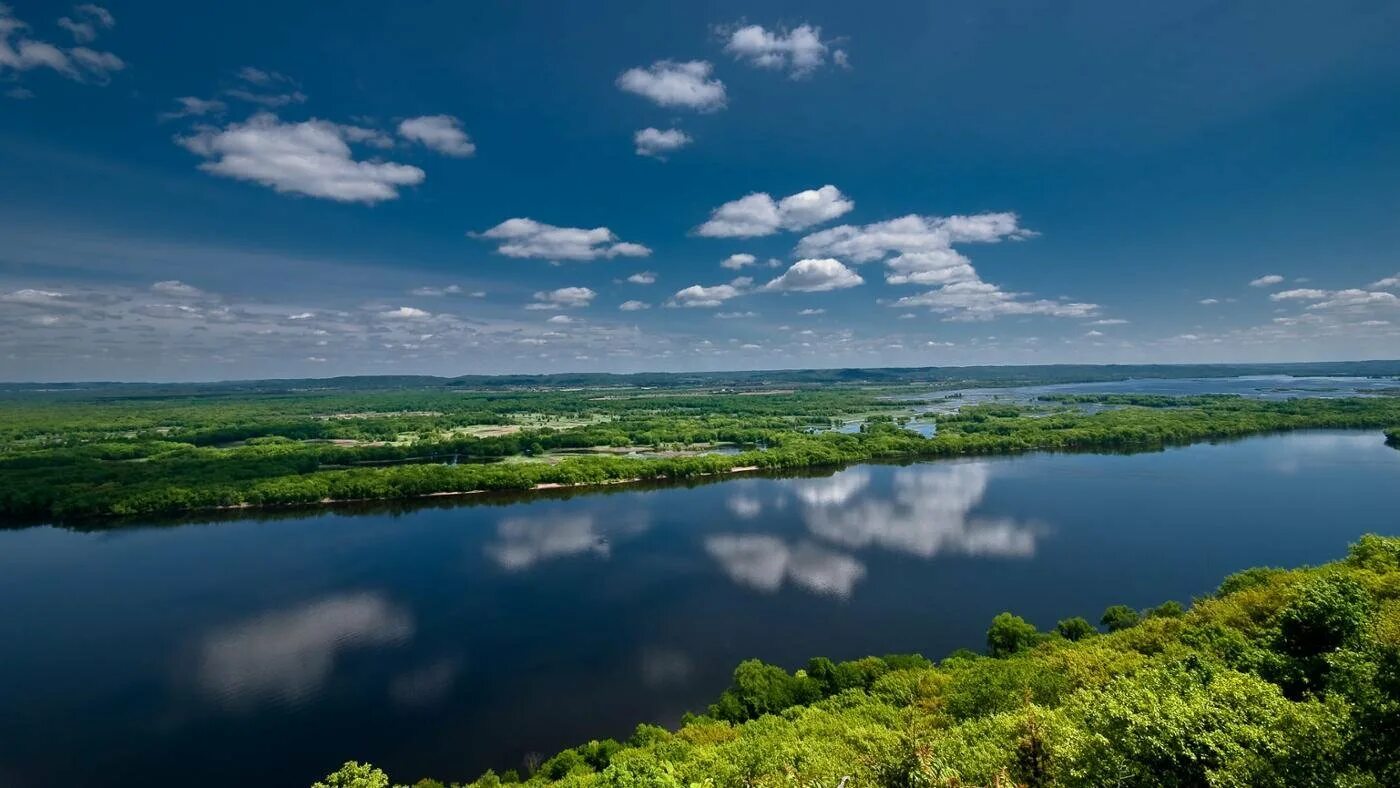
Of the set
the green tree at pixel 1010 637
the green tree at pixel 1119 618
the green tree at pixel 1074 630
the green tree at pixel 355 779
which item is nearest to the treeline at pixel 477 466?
the green tree at pixel 1119 618

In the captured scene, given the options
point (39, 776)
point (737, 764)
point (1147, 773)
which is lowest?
point (39, 776)

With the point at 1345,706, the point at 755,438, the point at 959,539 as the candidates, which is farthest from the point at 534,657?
the point at 755,438

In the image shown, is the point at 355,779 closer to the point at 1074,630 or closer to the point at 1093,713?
the point at 1093,713

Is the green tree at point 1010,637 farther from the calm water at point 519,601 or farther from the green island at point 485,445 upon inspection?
the green island at point 485,445

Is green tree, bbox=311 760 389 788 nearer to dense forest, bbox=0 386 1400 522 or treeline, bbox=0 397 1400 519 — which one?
treeline, bbox=0 397 1400 519

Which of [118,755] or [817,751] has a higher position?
[817,751]

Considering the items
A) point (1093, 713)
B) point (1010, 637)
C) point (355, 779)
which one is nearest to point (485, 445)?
point (1010, 637)

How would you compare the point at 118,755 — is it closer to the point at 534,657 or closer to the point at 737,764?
the point at 534,657

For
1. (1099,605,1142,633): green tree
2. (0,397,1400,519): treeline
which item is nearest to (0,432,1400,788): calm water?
(1099,605,1142,633): green tree
